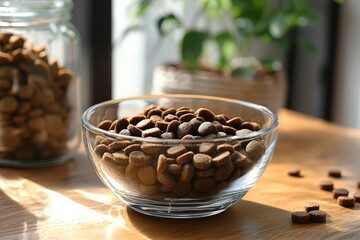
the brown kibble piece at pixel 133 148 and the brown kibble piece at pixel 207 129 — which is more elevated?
the brown kibble piece at pixel 207 129

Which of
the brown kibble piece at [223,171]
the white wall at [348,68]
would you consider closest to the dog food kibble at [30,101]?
the brown kibble piece at [223,171]

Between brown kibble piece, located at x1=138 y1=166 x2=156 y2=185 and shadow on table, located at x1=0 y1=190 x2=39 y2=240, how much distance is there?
139 millimetres

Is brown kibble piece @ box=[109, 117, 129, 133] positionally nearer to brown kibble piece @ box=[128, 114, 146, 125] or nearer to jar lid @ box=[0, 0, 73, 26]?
brown kibble piece @ box=[128, 114, 146, 125]

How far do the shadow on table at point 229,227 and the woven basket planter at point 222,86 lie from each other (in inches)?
18.1

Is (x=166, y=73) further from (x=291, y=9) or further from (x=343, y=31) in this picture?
(x=343, y=31)

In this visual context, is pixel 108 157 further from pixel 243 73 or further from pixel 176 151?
pixel 243 73

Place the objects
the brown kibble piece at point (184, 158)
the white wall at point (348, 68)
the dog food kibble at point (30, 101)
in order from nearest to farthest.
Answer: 1. the brown kibble piece at point (184, 158)
2. the dog food kibble at point (30, 101)
3. the white wall at point (348, 68)

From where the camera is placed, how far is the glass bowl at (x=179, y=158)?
835 millimetres

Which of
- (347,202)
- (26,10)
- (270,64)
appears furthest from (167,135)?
(270,64)

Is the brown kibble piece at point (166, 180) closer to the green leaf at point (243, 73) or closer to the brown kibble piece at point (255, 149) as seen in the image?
the brown kibble piece at point (255, 149)

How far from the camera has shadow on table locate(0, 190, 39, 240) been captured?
2.76 feet

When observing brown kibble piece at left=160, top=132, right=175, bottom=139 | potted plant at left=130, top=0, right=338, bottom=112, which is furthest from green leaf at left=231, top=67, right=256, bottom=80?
brown kibble piece at left=160, top=132, right=175, bottom=139

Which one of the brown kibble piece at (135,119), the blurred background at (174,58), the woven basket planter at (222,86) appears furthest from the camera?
the blurred background at (174,58)

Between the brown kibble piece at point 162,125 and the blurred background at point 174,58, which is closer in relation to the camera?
the brown kibble piece at point 162,125
